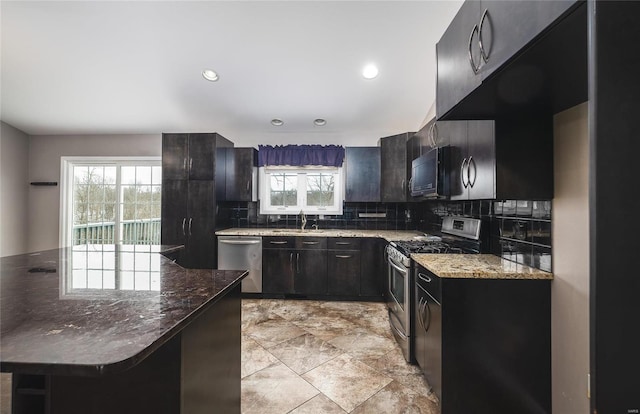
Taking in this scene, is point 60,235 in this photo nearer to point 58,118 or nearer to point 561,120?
point 58,118

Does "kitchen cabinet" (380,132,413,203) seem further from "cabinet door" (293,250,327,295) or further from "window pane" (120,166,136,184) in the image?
"window pane" (120,166,136,184)

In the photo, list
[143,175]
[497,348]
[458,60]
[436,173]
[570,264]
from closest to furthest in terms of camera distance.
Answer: [458,60] → [570,264] → [497,348] → [436,173] → [143,175]

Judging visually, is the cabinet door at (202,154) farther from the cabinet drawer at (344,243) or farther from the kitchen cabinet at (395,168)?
the kitchen cabinet at (395,168)

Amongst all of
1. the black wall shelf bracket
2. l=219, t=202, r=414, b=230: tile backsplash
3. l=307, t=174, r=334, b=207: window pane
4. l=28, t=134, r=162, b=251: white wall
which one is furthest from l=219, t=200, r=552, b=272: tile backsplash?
the black wall shelf bracket

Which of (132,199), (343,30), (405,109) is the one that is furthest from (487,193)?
(132,199)

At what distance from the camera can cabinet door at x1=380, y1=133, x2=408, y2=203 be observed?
11.9 feet

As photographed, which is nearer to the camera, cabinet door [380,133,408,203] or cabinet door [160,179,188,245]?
cabinet door [380,133,408,203]

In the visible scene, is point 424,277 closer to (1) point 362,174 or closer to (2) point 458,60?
(2) point 458,60

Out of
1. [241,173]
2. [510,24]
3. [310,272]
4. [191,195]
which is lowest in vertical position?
[310,272]

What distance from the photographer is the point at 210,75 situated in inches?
122

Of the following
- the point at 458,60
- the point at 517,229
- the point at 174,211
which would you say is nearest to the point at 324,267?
the point at 174,211

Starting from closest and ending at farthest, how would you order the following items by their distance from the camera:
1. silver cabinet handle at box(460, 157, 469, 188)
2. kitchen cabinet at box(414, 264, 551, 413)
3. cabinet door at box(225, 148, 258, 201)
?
kitchen cabinet at box(414, 264, 551, 413), silver cabinet handle at box(460, 157, 469, 188), cabinet door at box(225, 148, 258, 201)

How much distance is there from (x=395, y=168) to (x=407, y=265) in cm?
177

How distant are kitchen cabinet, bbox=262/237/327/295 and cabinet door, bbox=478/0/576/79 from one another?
9.58ft
